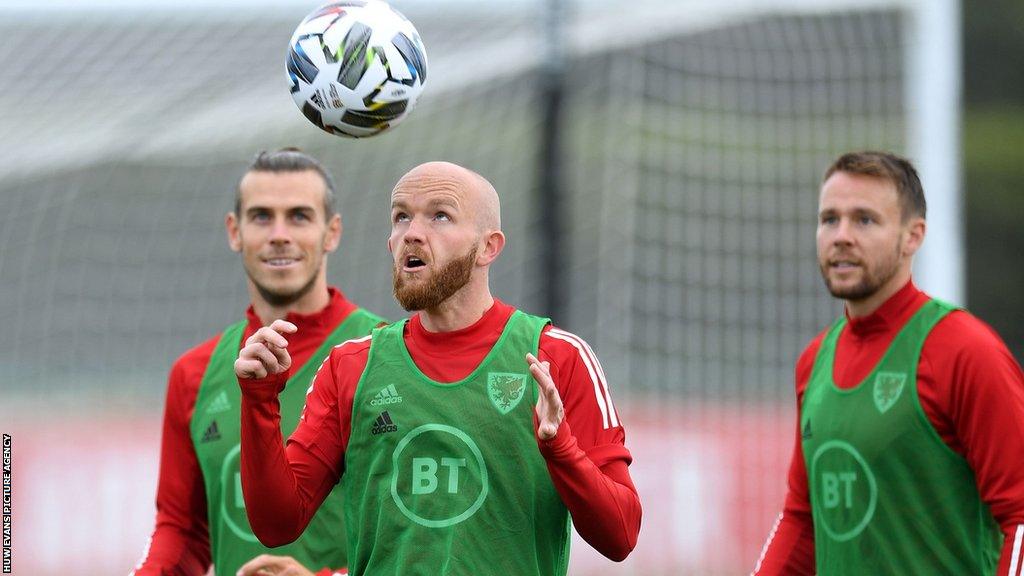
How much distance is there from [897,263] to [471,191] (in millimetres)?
1736

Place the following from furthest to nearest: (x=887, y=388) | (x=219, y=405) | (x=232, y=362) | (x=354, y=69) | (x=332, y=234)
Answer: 1. (x=332, y=234)
2. (x=232, y=362)
3. (x=219, y=405)
4. (x=887, y=388)
5. (x=354, y=69)

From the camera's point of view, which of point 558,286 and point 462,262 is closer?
point 462,262

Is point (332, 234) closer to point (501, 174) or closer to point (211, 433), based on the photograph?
point (211, 433)

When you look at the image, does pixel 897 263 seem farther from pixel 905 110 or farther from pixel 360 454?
pixel 905 110

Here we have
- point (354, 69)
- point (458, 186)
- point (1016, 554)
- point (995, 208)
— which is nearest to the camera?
point (458, 186)

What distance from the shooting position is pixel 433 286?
4297 millimetres

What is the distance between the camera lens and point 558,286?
9422 millimetres

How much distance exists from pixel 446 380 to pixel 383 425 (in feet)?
0.74

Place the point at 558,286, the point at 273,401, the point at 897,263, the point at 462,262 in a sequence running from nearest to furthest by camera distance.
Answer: the point at 273,401
the point at 462,262
the point at 897,263
the point at 558,286

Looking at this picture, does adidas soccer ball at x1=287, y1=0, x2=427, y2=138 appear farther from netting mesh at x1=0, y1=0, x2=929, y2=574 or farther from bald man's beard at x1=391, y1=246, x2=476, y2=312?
netting mesh at x1=0, y1=0, x2=929, y2=574

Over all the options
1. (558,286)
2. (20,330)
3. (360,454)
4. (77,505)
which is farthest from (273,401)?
(20,330)

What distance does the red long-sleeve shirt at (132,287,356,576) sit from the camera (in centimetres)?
546

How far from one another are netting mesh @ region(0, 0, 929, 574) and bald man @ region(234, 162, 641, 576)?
206 inches

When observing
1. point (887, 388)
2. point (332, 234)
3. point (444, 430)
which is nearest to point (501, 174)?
point (332, 234)
